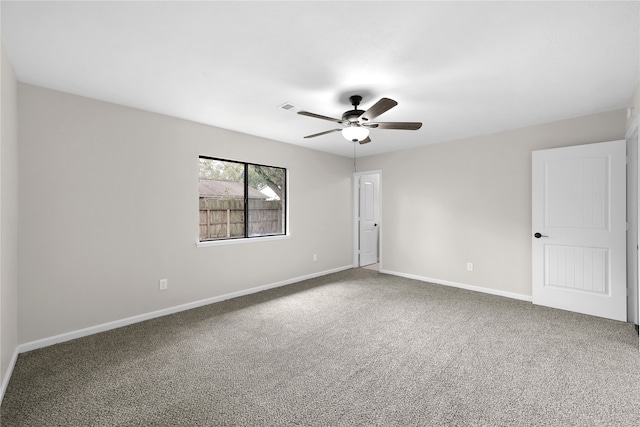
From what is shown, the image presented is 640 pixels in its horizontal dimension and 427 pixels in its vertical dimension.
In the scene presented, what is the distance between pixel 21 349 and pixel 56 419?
1300 mm

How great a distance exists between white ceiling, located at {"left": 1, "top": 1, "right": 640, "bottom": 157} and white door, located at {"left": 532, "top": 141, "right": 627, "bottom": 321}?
63 centimetres

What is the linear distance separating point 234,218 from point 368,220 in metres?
3.19

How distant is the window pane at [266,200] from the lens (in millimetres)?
4484

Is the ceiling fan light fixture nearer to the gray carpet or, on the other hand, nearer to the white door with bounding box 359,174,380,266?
the gray carpet

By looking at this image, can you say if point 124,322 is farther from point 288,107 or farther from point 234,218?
point 288,107

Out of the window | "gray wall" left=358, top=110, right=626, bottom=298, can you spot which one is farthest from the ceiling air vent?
"gray wall" left=358, top=110, right=626, bottom=298

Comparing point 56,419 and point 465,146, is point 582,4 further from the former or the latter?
point 56,419

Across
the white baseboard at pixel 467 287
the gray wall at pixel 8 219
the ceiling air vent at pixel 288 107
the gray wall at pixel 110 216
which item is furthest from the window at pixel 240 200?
the white baseboard at pixel 467 287

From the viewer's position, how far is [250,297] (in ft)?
13.6

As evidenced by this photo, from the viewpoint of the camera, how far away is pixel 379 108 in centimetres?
249

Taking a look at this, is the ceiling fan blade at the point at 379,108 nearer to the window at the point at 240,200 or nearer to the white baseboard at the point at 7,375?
the window at the point at 240,200

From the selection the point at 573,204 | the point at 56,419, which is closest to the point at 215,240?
the point at 56,419

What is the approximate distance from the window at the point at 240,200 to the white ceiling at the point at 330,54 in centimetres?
97

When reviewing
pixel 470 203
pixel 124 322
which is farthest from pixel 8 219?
pixel 470 203
